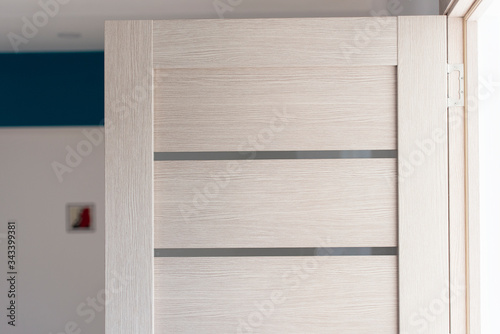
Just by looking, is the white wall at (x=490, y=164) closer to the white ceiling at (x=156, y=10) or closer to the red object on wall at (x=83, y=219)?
the white ceiling at (x=156, y=10)

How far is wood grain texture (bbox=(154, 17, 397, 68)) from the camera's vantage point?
1736 mm

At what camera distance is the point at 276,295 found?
1.75 meters

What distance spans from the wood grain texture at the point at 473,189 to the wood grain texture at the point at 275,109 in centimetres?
23

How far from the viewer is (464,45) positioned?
1.74 metres

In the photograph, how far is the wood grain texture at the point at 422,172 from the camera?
1.72 meters

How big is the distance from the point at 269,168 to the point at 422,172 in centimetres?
48

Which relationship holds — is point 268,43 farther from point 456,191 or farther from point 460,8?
point 456,191

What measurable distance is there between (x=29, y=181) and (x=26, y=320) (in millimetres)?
1052

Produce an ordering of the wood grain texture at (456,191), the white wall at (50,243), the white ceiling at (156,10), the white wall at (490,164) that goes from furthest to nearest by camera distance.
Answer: the white wall at (50,243)
the white ceiling at (156,10)
the wood grain texture at (456,191)
the white wall at (490,164)

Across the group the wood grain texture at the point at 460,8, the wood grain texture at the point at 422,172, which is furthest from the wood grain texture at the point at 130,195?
the wood grain texture at the point at 460,8

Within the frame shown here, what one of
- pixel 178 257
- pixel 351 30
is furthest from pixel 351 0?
pixel 178 257

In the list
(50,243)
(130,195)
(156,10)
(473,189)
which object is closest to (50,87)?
(50,243)

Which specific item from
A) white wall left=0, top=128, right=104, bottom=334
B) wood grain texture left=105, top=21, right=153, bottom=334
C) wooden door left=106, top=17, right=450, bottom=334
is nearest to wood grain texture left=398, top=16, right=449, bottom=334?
wooden door left=106, top=17, right=450, bottom=334

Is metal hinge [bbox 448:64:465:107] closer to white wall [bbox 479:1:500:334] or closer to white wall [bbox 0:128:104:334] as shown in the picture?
white wall [bbox 479:1:500:334]
